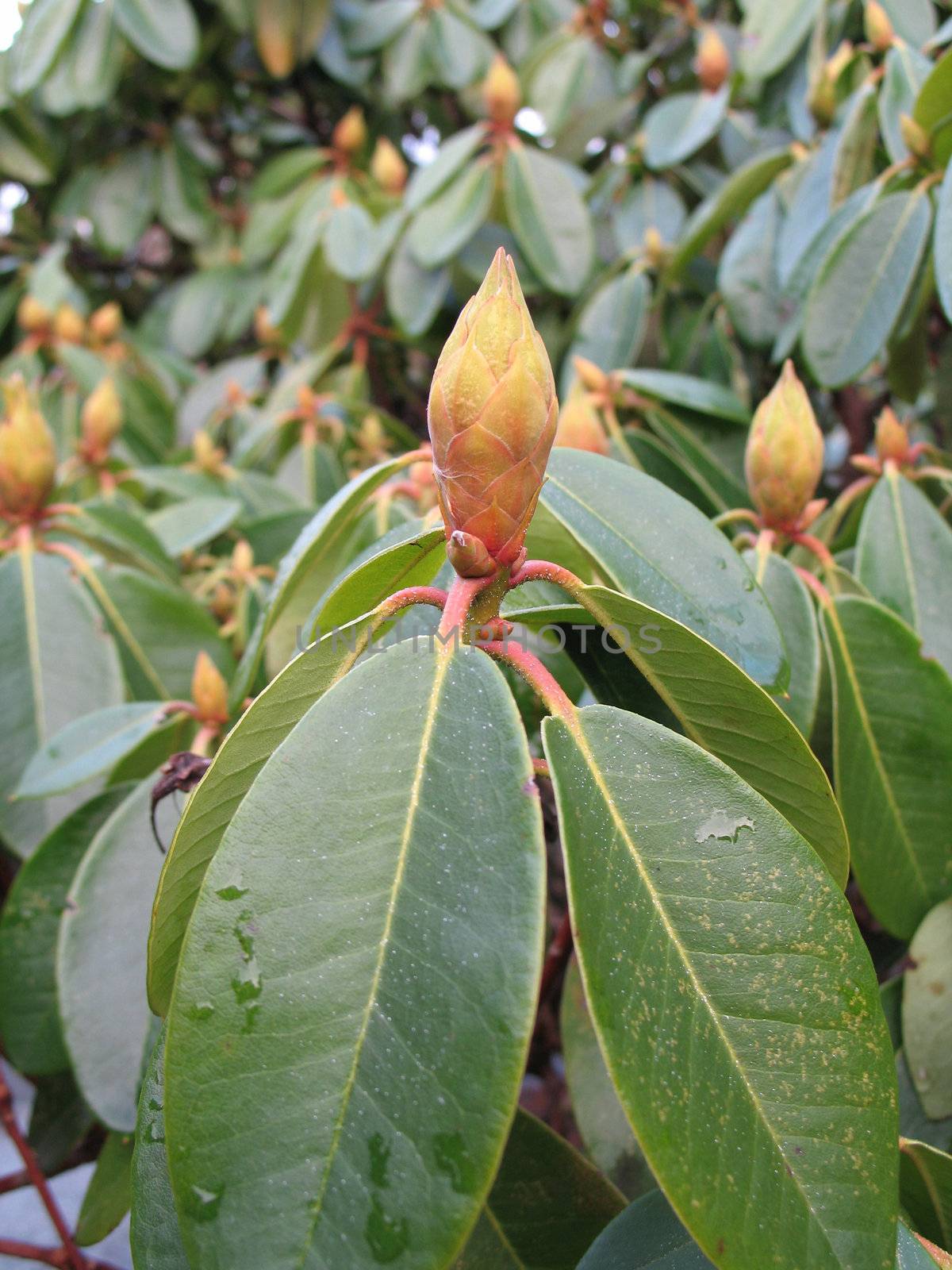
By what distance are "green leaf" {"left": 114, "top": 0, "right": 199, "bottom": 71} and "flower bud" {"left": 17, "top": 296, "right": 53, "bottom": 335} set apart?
1.44 ft

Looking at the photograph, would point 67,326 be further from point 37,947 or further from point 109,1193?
point 109,1193

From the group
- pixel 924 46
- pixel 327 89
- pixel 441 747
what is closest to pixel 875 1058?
pixel 441 747

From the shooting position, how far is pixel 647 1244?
45 centimetres

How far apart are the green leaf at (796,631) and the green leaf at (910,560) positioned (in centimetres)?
10

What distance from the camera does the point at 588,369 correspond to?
1020 mm

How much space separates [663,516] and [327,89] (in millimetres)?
1847

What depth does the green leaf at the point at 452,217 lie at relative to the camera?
1.39 metres

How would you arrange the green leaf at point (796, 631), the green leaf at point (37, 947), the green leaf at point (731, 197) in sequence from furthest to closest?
1. the green leaf at point (731, 197)
2. the green leaf at point (37, 947)
3. the green leaf at point (796, 631)

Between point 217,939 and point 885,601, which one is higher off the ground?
point 217,939

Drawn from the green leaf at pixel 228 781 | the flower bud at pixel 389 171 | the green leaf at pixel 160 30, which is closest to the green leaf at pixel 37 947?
the green leaf at pixel 228 781

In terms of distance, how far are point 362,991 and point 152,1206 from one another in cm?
17

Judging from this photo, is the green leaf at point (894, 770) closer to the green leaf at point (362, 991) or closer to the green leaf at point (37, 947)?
the green leaf at point (362, 991)

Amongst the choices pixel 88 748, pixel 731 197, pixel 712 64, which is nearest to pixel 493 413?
pixel 88 748

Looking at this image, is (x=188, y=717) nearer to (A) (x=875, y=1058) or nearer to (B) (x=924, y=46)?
(A) (x=875, y=1058)
